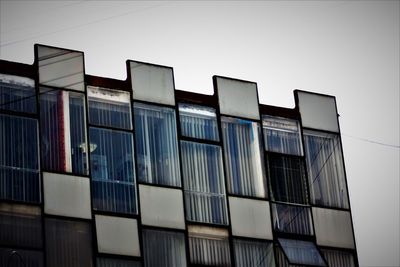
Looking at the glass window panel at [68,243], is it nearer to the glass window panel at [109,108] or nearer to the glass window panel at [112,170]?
the glass window panel at [112,170]

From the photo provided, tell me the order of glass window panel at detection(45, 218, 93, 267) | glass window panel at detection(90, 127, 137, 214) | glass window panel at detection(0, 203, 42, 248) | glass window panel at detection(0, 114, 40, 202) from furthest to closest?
glass window panel at detection(90, 127, 137, 214)
glass window panel at detection(0, 114, 40, 202)
glass window panel at detection(45, 218, 93, 267)
glass window panel at detection(0, 203, 42, 248)

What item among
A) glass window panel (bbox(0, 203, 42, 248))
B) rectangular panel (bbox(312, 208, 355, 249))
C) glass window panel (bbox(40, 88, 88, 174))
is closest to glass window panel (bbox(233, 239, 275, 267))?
rectangular panel (bbox(312, 208, 355, 249))

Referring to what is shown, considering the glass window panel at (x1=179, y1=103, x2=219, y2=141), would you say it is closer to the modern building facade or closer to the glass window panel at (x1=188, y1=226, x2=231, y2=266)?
the modern building facade

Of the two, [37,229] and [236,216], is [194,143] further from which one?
[37,229]

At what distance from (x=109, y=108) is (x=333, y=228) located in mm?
7865

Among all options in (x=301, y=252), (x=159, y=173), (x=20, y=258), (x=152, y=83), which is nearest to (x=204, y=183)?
(x=159, y=173)

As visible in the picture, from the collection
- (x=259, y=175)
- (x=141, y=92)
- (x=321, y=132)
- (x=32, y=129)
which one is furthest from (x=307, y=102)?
(x=32, y=129)

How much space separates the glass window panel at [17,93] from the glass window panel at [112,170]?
1.96m

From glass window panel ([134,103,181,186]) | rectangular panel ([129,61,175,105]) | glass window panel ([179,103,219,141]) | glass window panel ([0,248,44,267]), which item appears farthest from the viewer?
glass window panel ([179,103,219,141])

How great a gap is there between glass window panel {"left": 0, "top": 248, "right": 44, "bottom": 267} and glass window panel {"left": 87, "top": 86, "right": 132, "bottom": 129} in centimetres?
466

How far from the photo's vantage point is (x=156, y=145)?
34.9 meters

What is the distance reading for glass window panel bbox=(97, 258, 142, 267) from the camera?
106 feet

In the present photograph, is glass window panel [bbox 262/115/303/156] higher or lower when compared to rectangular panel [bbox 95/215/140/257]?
higher

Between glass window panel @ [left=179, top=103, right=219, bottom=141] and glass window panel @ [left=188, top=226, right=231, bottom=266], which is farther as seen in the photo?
glass window panel @ [left=179, top=103, right=219, bottom=141]
